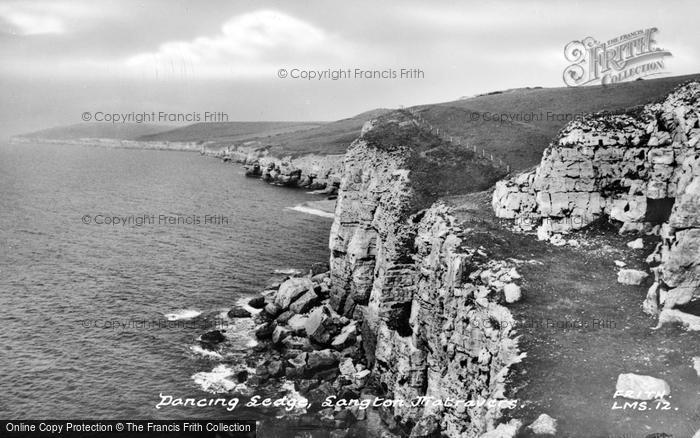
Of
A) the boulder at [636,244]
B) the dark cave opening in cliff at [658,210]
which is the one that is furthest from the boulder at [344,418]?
the dark cave opening in cliff at [658,210]

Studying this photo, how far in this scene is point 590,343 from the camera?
28.6 metres

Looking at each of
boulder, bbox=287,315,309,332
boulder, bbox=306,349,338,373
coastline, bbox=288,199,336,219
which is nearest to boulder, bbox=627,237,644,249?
boulder, bbox=306,349,338,373

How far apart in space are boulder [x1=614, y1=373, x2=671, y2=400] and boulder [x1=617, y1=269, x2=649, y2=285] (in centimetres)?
1038

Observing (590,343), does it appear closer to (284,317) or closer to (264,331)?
(264,331)

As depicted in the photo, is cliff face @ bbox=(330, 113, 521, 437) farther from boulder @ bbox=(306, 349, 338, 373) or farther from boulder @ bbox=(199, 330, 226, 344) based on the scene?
boulder @ bbox=(199, 330, 226, 344)

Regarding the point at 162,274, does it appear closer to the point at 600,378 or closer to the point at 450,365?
the point at 450,365

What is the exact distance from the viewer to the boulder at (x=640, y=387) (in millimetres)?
23859

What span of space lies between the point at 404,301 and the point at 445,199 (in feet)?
35.3

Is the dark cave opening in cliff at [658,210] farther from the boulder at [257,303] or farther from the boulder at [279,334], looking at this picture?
the boulder at [257,303]

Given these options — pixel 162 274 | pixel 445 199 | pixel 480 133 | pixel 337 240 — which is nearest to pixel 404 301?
pixel 445 199

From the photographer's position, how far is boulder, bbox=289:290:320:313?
5816 centimetres

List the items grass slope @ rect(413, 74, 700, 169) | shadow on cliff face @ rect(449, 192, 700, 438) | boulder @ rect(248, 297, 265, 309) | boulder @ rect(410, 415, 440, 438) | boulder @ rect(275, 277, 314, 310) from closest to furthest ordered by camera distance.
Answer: shadow on cliff face @ rect(449, 192, 700, 438), boulder @ rect(410, 415, 440, 438), boulder @ rect(275, 277, 314, 310), boulder @ rect(248, 297, 265, 309), grass slope @ rect(413, 74, 700, 169)

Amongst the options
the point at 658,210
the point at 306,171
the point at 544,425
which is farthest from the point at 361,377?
the point at 306,171

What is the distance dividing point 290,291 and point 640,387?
1649 inches
